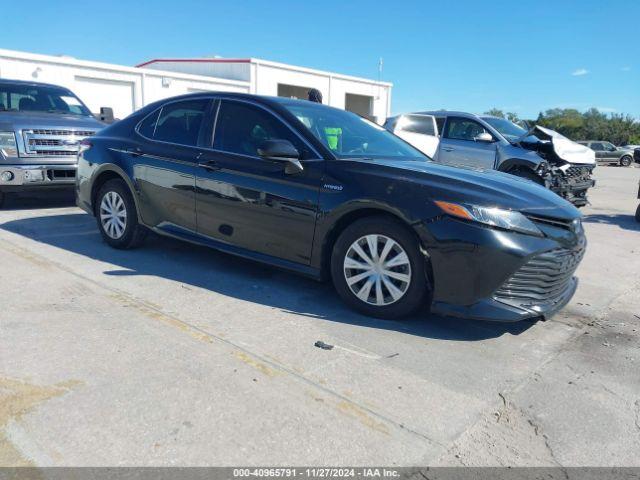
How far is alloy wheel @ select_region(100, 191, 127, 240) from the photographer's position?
5543mm

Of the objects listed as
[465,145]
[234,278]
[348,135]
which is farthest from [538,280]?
[465,145]

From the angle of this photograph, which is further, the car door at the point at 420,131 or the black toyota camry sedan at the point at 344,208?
the car door at the point at 420,131

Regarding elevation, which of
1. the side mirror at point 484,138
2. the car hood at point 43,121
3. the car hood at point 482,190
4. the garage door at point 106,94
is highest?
the garage door at point 106,94

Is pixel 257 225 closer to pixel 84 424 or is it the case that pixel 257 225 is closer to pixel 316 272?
pixel 316 272

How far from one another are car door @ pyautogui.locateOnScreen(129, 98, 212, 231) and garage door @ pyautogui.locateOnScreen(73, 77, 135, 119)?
1863 centimetres

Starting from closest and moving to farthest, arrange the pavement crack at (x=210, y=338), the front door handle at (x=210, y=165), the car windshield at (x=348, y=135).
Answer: the pavement crack at (x=210, y=338) < the car windshield at (x=348, y=135) < the front door handle at (x=210, y=165)

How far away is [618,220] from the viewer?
9.64 meters

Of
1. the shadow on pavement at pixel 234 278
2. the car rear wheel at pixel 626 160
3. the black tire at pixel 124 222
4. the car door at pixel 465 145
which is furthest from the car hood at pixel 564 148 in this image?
the car rear wheel at pixel 626 160

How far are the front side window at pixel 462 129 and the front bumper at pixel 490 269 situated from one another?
24.5ft

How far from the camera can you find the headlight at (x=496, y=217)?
350cm

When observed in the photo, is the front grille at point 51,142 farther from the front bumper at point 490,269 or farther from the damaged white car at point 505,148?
the front bumper at point 490,269

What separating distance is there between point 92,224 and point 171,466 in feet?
18.1

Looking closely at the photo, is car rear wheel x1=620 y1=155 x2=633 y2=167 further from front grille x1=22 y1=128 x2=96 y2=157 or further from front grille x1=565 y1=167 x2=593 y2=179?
front grille x1=22 y1=128 x2=96 y2=157

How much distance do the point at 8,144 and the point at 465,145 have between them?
7.99m
